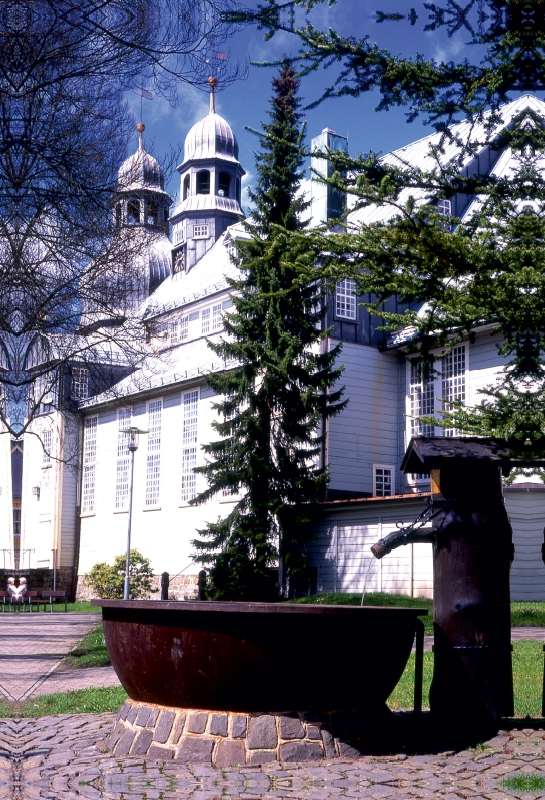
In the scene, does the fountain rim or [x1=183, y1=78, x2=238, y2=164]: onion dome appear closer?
the fountain rim

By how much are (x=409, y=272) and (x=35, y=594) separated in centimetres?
2580

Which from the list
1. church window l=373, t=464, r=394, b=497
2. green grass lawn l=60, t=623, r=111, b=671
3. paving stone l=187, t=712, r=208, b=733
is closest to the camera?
paving stone l=187, t=712, r=208, b=733

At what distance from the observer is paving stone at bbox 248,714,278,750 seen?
6688 millimetres

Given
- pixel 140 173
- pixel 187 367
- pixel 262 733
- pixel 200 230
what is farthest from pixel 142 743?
pixel 200 230

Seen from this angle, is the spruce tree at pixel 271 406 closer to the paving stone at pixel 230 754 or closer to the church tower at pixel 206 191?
the paving stone at pixel 230 754

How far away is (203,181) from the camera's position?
53625mm

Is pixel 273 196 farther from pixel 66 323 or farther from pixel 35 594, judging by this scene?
pixel 35 594

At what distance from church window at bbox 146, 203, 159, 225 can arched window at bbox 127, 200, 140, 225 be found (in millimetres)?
228

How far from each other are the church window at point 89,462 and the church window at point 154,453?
4.94m

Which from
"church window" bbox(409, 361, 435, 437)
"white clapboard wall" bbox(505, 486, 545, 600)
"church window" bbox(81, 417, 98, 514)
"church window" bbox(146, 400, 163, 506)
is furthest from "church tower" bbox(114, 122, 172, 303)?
"church window" bbox(81, 417, 98, 514)

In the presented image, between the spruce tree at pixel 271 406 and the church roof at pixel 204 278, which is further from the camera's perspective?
the church roof at pixel 204 278

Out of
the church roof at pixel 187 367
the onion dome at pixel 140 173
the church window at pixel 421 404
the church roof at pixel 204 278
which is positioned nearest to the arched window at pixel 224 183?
the church roof at pixel 204 278

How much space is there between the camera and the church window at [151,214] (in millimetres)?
17859

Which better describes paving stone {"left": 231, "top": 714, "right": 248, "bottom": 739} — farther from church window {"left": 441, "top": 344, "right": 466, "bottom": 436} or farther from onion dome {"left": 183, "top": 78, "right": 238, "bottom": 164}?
onion dome {"left": 183, "top": 78, "right": 238, "bottom": 164}
